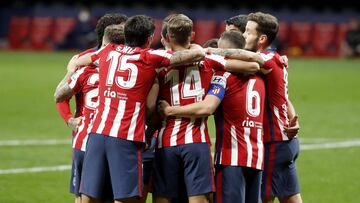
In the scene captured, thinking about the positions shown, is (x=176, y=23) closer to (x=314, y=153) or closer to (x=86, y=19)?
(x=314, y=153)

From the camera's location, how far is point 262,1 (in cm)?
4078

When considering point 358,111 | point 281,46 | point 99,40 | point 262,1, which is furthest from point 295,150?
point 262,1

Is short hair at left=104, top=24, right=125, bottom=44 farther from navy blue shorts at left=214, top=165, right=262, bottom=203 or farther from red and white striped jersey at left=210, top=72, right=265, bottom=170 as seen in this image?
navy blue shorts at left=214, top=165, right=262, bottom=203

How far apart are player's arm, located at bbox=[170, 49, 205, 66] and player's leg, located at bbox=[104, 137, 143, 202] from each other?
84cm

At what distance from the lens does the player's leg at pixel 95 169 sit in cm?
820

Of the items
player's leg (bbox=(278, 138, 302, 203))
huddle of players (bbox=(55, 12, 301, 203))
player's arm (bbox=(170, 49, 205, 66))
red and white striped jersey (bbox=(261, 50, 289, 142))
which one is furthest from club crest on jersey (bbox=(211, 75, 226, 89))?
player's leg (bbox=(278, 138, 302, 203))

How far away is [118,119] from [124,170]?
0.46 meters

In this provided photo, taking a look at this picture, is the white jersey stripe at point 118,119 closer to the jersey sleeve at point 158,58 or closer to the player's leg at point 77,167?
the jersey sleeve at point 158,58

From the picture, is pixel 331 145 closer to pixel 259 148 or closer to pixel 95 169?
pixel 259 148

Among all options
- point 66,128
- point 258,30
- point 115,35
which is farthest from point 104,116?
point 66,128

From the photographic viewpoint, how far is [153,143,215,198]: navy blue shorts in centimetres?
823

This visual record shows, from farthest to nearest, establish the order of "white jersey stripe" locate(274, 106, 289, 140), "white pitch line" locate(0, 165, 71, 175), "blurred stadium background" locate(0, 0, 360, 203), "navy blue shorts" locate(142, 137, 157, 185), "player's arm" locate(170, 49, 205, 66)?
"white pitch line" locate(0, 165, 71, 175) < "blurred stadium background" locate(0, 0, 360, 203) < "white jersey stripe" locate(274, 106, 289, 140) < "navy blue shorts" locate(142, 137, 157, 185) < "player's arm" locate(170, 49, 205, 66)

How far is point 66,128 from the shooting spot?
1823 centimetres

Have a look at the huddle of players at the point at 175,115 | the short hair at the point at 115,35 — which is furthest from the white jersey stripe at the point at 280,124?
the short hair at the point at 115,35
